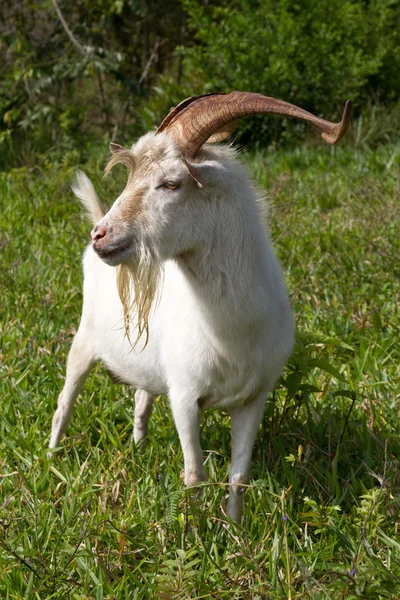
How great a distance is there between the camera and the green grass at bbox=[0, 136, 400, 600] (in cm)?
264

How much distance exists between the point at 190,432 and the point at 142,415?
884mm

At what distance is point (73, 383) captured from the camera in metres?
3.72

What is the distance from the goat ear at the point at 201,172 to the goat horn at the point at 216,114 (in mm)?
72

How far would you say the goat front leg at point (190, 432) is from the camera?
298 cm

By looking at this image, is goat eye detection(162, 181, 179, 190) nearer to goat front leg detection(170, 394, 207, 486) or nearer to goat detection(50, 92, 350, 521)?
goat detection(50, 92, 350, 521)

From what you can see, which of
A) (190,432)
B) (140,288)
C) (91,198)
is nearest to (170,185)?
(140,288)

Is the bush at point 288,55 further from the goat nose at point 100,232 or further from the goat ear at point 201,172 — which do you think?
the goat nose at point 100,232

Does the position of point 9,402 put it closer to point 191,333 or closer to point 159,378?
point 159,378

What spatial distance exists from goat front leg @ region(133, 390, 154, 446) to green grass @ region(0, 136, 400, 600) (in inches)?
3.3

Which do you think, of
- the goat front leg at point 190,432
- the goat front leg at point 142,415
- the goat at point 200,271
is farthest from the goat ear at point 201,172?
the goat front leg at point 142,415

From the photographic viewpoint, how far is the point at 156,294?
305cm

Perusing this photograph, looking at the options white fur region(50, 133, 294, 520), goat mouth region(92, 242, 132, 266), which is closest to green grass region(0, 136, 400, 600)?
white fur region(50, 133, 294, 520)

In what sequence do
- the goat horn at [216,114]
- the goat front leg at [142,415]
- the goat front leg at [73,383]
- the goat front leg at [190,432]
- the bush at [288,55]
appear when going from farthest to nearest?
the bush at [288,55], the goat front leg at [142,415], the goat front leg at [73,383], the goat front leg at [190,432], the goat horn at [216,114]

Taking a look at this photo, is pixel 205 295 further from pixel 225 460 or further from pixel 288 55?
pixel 288 55
